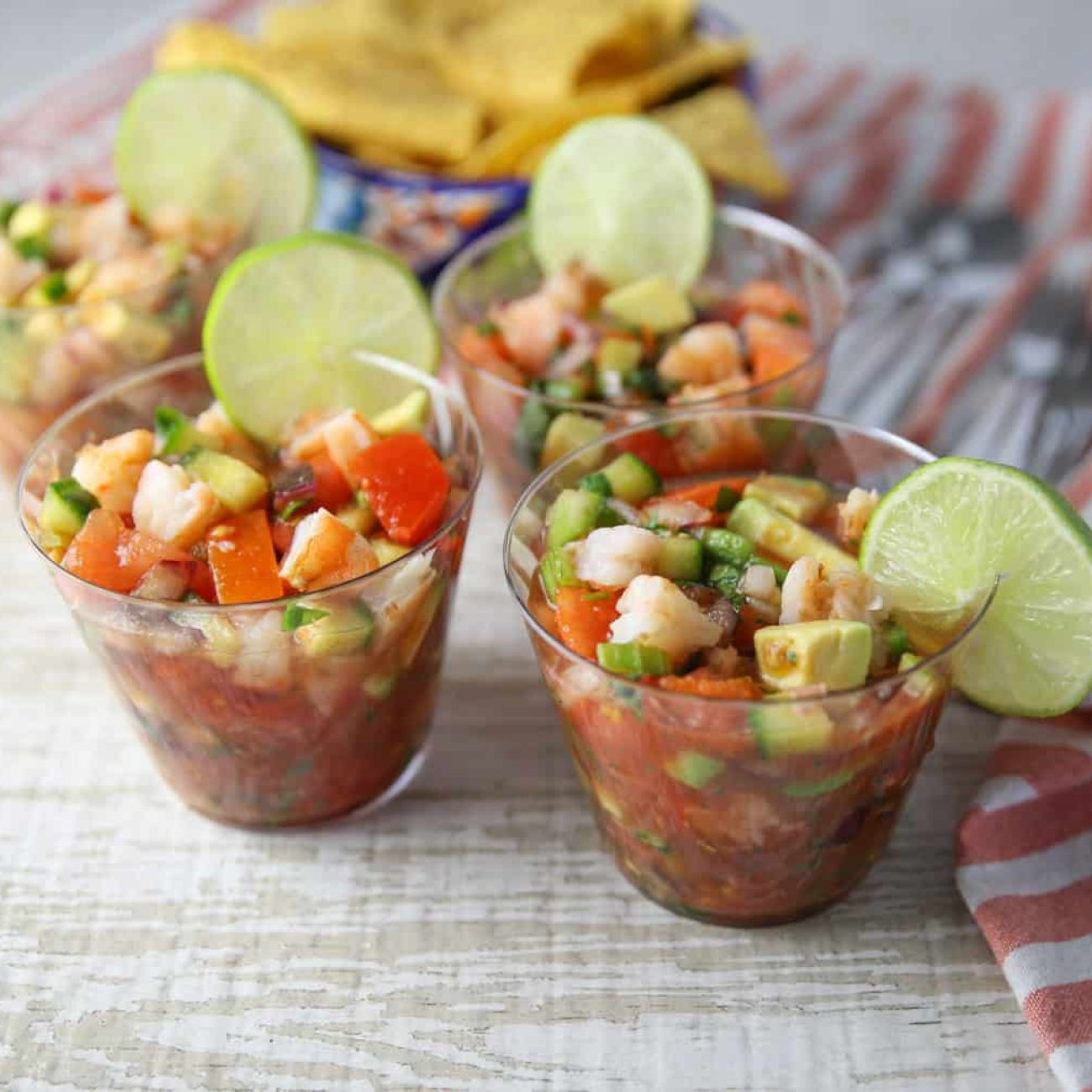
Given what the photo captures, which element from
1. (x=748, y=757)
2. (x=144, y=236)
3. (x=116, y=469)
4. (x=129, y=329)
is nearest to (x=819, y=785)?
(x=748, y=757)

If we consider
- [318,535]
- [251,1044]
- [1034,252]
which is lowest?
[1034,252]

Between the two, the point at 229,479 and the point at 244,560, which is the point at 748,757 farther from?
the point at 229,479

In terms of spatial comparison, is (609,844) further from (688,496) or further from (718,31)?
(718,31)

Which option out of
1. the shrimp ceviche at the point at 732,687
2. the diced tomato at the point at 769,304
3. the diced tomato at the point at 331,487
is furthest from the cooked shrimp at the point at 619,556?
the diced tomato at the point at 769,304

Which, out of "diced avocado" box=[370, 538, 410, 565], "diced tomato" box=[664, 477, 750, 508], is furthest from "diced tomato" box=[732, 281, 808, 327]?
"diced avocado" box=[370, 538, 410, 565]

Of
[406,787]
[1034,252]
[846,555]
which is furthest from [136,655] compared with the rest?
[1034,252]

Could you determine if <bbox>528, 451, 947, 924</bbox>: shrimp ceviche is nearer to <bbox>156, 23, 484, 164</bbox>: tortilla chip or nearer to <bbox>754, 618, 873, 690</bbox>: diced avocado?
<bbox>754, 618, 873, 690</bbox>: diced avocado
